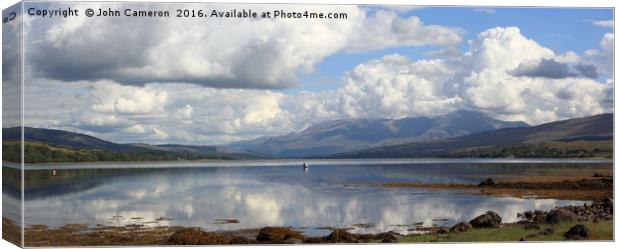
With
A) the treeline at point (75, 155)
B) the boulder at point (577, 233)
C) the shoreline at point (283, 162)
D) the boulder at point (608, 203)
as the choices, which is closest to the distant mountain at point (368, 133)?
the shoreline at point (283, 162)

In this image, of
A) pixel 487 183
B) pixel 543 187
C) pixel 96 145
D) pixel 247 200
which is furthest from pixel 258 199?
pixel 543 187

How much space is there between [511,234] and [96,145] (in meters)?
12.0

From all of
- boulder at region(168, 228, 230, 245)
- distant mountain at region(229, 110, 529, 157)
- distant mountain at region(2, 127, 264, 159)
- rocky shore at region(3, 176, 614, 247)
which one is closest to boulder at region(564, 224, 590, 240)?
rocky shore at region(3, 176, 614, 247)

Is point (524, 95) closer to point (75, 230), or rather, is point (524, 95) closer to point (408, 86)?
point (408, 86)

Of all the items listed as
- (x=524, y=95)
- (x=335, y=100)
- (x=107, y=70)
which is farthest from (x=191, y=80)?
(x=524, y=95)

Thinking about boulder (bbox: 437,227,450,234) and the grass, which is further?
boulder (bbox: 437,227,450,234)

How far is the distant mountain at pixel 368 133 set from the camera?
2762 centimetres

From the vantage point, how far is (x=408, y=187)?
2816 cm

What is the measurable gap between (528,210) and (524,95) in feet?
11.3

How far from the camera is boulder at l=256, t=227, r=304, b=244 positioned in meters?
26.3

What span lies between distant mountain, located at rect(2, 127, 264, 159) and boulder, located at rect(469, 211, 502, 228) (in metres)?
6.47

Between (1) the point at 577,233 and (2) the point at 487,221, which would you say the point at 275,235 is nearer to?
(2) the point at 487,221

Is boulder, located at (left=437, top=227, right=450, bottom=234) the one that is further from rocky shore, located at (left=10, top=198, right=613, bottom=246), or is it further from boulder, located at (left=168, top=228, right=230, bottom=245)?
boulder, located at (left=168, top=228, right=230, bottom=245)

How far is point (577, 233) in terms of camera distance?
27438mm
